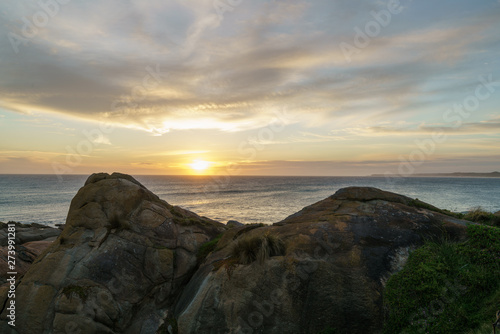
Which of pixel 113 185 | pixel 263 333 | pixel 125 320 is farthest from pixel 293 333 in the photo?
pixel 113 185

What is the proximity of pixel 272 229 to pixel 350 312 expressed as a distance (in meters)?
3.60

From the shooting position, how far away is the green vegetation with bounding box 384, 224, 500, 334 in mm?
6215

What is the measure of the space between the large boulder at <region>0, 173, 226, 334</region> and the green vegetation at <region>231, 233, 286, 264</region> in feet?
9.56

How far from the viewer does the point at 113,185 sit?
11602 millimetres

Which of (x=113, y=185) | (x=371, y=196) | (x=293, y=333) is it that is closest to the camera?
(x=293, y=333)

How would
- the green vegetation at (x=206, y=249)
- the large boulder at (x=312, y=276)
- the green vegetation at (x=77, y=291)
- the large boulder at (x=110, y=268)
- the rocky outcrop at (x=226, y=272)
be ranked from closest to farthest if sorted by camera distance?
the large boulder at (x=312, y=276) < the rocky outcrop at (x=226, y=272) < the large boulder at (x=110, y=268) < the green vegetation at (x=77, y=291) < the green vegetation at (x=206, y=249)

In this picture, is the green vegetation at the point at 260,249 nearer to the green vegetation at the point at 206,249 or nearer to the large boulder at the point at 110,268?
the green vegetation at the point at 206,249

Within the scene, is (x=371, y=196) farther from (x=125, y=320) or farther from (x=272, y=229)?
(x=125, y=320)

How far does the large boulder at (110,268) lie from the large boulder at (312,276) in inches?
48.3

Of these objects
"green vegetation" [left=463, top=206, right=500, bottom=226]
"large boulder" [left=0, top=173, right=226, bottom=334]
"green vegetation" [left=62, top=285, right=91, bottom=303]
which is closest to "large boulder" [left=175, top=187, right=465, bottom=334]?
"large boulder" [left=0, top=173, right=226, bottom=334]

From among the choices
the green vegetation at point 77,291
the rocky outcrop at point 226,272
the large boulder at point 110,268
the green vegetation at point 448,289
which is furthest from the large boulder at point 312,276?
the green vegetation at point 77,291

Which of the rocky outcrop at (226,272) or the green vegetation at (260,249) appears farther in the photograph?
the green vegetation at (260,249)

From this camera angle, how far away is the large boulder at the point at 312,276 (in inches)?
285

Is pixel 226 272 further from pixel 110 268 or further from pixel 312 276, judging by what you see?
pixel 110 268
